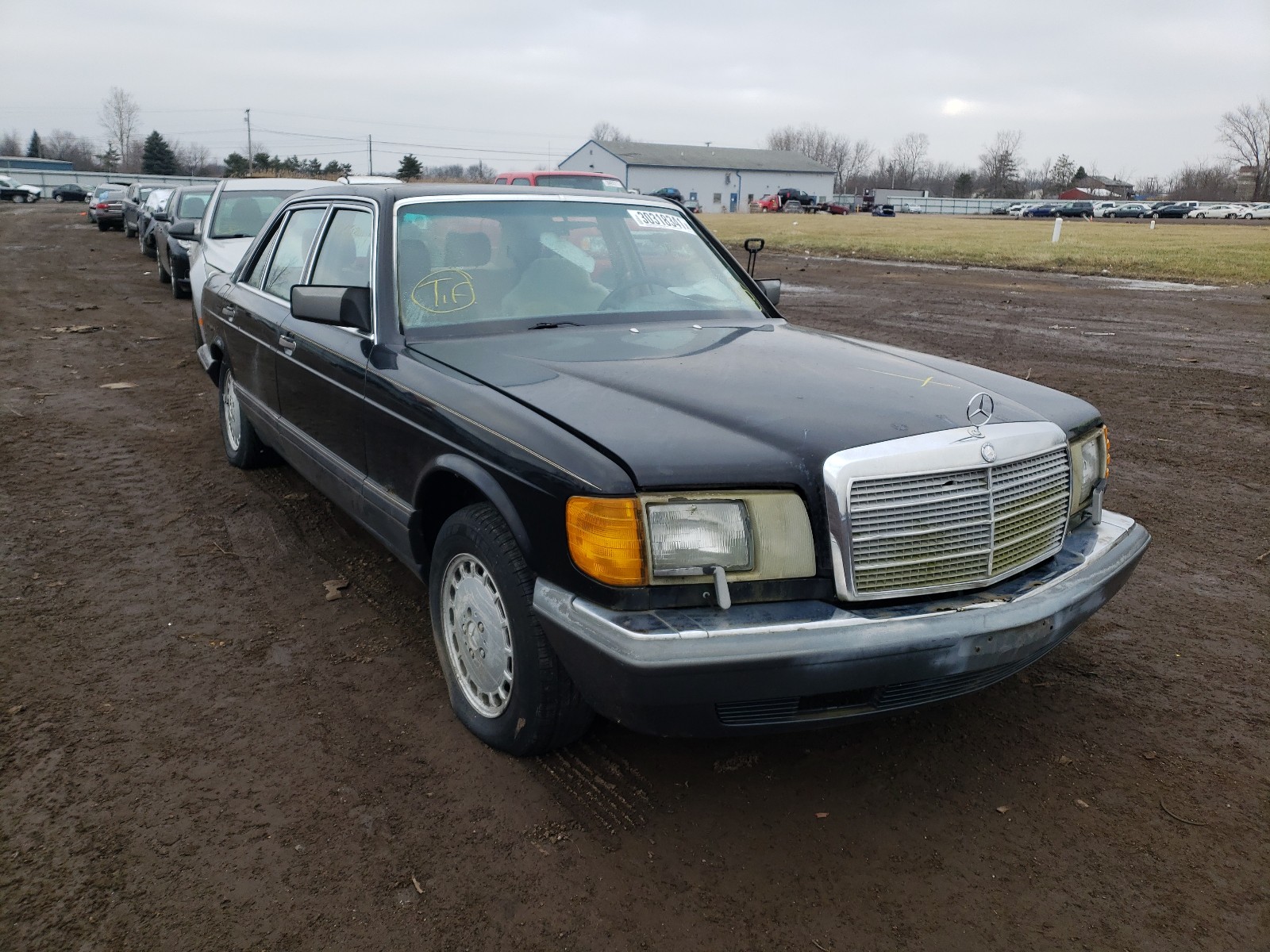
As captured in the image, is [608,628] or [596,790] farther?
[596,790]

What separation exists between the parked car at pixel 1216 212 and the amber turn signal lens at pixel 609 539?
241 feet

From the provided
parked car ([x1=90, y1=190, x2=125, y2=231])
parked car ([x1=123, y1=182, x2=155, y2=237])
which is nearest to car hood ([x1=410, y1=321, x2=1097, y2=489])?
parked car ([x1=123, y1=182, x2=155, y2=237])

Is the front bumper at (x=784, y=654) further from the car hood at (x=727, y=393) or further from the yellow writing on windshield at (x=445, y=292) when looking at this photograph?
the yellow writing on windshield at (x=445, y=292)

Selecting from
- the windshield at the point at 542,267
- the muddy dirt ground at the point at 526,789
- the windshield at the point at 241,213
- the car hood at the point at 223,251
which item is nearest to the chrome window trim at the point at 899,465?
the muddy dirt ground at the point at 526,789

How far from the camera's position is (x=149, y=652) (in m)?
3.44

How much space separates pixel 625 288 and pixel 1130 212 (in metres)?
76.3

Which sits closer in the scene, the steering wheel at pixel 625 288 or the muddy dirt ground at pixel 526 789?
the muddy dirt ground at pixel 526 789

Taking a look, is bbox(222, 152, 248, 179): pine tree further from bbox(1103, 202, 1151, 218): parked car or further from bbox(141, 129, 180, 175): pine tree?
bbox(1103, 202, 1151, 218): parked car

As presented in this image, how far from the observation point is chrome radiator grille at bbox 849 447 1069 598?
236 centimetres

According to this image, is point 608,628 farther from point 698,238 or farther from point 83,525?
point 83,525

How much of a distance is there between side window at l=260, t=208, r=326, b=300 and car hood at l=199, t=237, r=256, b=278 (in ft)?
12.4

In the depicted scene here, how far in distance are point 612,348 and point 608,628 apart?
127 cm

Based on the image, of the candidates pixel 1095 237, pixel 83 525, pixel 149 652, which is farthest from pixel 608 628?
pixel 1095 237

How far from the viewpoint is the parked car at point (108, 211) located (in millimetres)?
28719
